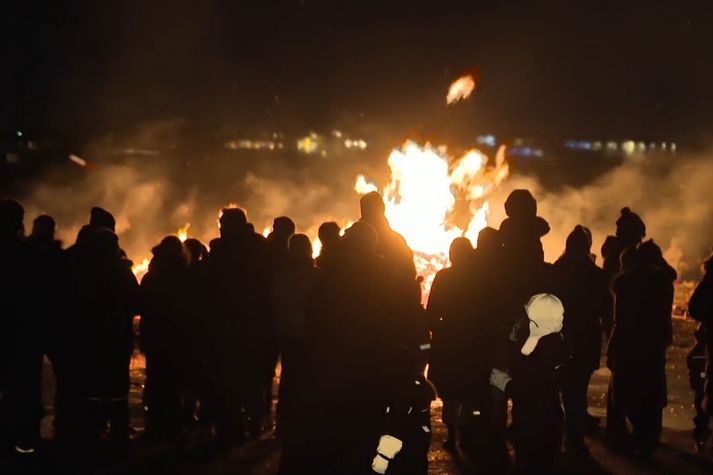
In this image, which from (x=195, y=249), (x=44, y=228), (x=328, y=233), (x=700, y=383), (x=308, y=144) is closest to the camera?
(x=328, y=233)

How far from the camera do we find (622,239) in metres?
7.71

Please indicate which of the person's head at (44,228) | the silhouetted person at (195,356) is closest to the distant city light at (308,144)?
the person's head at (44,228)

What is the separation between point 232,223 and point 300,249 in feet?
2.12

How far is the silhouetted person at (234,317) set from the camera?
7.13 meters

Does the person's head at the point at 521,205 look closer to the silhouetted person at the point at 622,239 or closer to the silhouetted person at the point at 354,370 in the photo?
the silhouetted person at the point at 622,239

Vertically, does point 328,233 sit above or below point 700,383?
above

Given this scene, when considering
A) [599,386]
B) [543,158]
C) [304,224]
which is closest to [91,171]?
[304,224]

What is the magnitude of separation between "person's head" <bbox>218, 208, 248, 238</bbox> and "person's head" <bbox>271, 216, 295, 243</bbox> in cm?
39

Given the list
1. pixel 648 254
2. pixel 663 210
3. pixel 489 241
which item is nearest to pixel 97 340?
pixel 489 241

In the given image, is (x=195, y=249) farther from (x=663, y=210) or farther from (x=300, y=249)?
(x=663, y=210)

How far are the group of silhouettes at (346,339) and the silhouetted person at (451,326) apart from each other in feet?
0.05

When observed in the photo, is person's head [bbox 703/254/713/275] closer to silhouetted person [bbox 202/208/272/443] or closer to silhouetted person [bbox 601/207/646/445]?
silhouetted person [bbox 601/207/646/445]

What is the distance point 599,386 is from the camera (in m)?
10.2

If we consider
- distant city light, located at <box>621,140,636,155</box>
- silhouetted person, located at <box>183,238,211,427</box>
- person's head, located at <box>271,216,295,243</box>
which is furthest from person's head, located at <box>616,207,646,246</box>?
distant city light, located at <box>621,140,636,155</box>
